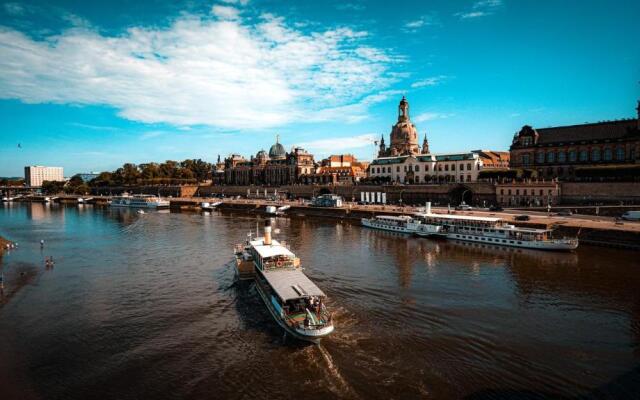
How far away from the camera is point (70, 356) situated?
24.1 m

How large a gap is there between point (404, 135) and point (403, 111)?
11.1 meters

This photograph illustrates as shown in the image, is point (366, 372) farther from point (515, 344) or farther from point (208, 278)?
point (208, 278)

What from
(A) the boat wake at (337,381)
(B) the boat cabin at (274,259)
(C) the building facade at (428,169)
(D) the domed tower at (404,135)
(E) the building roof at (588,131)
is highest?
(D) the domed tower at (404,135)

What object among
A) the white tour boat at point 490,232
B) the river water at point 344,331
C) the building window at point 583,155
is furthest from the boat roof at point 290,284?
the building window at point 583,155

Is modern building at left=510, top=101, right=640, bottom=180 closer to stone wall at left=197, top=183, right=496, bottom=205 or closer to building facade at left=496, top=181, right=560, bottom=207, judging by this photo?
building facade at left=496, top=181, right=560, bottom=207

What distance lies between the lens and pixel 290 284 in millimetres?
29016

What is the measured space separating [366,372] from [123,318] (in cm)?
1823

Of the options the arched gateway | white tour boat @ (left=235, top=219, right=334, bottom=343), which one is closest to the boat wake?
white tour boat @ (left=235, top=219, right=334, bottom=343)

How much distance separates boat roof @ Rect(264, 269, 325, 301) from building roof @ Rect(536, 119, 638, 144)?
8462cm

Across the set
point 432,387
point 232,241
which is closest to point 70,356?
point 432,387

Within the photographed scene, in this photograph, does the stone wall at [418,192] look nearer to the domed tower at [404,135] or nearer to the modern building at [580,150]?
the modern building at [580,150]

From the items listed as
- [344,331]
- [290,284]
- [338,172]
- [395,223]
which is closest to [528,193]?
[395,223]

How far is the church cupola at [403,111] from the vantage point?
155950mm

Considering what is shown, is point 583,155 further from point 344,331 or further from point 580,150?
point 344,331
